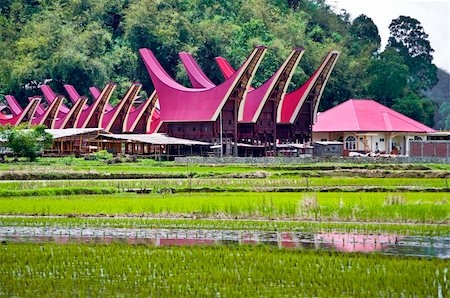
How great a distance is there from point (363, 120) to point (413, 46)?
31.6m

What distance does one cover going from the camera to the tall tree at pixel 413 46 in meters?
99.8

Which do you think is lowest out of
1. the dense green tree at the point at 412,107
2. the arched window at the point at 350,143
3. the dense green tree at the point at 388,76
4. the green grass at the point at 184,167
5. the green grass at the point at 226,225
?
the green grass at the point at 226,225

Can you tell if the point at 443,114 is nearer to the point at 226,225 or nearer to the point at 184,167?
the point at 184,167

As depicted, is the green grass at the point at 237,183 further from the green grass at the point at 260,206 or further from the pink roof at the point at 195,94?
the pink roof at the point at 195,94

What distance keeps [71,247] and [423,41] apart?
8252 centimetres

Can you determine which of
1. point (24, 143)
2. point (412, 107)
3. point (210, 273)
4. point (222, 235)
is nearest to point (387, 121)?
point (412, 107)

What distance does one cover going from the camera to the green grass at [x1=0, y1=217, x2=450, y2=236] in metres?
25.1

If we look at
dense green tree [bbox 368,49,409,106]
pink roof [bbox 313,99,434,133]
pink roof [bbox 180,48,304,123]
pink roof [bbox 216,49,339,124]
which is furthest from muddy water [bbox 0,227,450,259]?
dense green tree [bbox 368,49,409,106]

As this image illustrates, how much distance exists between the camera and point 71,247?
22.0 metres

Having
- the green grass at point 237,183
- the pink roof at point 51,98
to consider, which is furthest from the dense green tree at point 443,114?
the green grass at point 237,183

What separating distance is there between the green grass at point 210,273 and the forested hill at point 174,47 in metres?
62.1

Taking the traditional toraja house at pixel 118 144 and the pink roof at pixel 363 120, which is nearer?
the traditional toraja house at pixel 118 144

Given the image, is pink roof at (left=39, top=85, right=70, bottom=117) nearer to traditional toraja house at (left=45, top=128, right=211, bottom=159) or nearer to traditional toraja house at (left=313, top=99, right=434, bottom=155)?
traditional toraja house at (left=45, top=128, right=211, bottom=159)

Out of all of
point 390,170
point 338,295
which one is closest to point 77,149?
point 390,170
